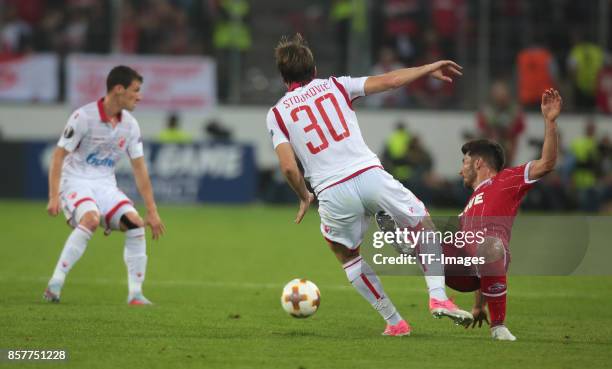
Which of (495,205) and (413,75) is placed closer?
(413,75)

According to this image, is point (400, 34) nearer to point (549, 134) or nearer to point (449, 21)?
point (449, 21)

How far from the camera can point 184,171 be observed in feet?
75.7

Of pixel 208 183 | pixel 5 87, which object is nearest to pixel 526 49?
pixel 208 183

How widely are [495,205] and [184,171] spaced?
1539 cm

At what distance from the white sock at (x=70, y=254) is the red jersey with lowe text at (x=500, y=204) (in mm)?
3762

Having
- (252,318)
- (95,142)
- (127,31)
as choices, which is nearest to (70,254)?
(95,142)

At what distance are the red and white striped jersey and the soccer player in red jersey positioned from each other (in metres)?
3.43

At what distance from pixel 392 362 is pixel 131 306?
3.54 m

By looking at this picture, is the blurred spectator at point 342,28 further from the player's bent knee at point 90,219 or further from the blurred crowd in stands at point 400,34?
the player's bent knee at point 90,219

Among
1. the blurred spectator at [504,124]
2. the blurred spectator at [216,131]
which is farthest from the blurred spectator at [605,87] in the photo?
the blurred spectator at [216,131]

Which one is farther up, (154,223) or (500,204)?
(500,204)

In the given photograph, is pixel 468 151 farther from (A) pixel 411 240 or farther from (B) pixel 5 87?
(B) pixel 5 87

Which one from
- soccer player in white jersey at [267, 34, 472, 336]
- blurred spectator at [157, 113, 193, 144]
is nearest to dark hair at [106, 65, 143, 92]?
soccer player in white jersey at [267, 34, 472, 336]

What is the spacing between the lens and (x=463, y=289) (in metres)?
8.21
